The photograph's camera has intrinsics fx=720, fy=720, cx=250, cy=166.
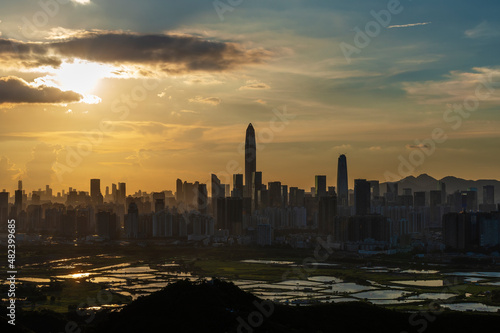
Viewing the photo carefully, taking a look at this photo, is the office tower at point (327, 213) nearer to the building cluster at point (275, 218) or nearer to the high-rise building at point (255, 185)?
the building cluster at point (275, 218)

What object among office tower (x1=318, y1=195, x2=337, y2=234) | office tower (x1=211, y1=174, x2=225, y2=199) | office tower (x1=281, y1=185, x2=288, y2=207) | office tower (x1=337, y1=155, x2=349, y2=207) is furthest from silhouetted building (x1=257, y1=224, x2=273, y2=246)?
office tower (x1=337, y1=155, x2=349, y2=207)

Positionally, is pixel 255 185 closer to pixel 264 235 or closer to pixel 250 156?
pixel 250 156

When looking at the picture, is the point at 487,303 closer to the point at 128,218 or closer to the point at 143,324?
the point at 143,324

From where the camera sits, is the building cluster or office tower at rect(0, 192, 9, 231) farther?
office tower at rect(0, 192, 9, 231)

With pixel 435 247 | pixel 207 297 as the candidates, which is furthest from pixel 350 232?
pixel 207 297

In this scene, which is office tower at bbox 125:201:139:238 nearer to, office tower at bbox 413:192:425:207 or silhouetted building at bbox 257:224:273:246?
silhouetted building at bbox 257:224:273:246

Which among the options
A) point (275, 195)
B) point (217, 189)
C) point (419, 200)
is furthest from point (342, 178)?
point (217, 189)

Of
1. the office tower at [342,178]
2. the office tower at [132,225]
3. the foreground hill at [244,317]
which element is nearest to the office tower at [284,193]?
the office tower at [342,178]
